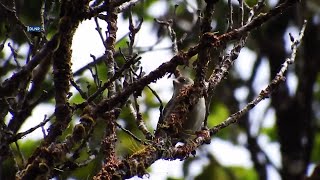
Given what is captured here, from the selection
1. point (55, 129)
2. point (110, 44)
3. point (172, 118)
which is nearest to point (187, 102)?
point (172, 118)

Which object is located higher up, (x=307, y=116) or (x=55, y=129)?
(x=307, y=116)

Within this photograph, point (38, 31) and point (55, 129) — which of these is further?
point (38, 31)

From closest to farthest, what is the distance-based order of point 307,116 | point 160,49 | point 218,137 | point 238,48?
point 238,48 < point 160,49 < point 307,116 < point 218,137

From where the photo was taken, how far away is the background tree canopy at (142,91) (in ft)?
10.4

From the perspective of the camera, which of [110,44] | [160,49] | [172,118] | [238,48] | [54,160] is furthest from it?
[160,49]

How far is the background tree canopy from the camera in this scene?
318 centimetres

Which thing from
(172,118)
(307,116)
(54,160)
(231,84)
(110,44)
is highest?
(231,84)

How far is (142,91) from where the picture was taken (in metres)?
3.76

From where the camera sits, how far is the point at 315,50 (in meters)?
8.70

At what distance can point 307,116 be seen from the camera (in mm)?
8414

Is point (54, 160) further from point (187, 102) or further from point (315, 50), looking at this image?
point (315, 50)

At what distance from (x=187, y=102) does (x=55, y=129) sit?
0.84 meters

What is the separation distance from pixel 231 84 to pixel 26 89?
191 inches

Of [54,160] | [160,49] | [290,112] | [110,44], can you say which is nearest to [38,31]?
[110,44]
